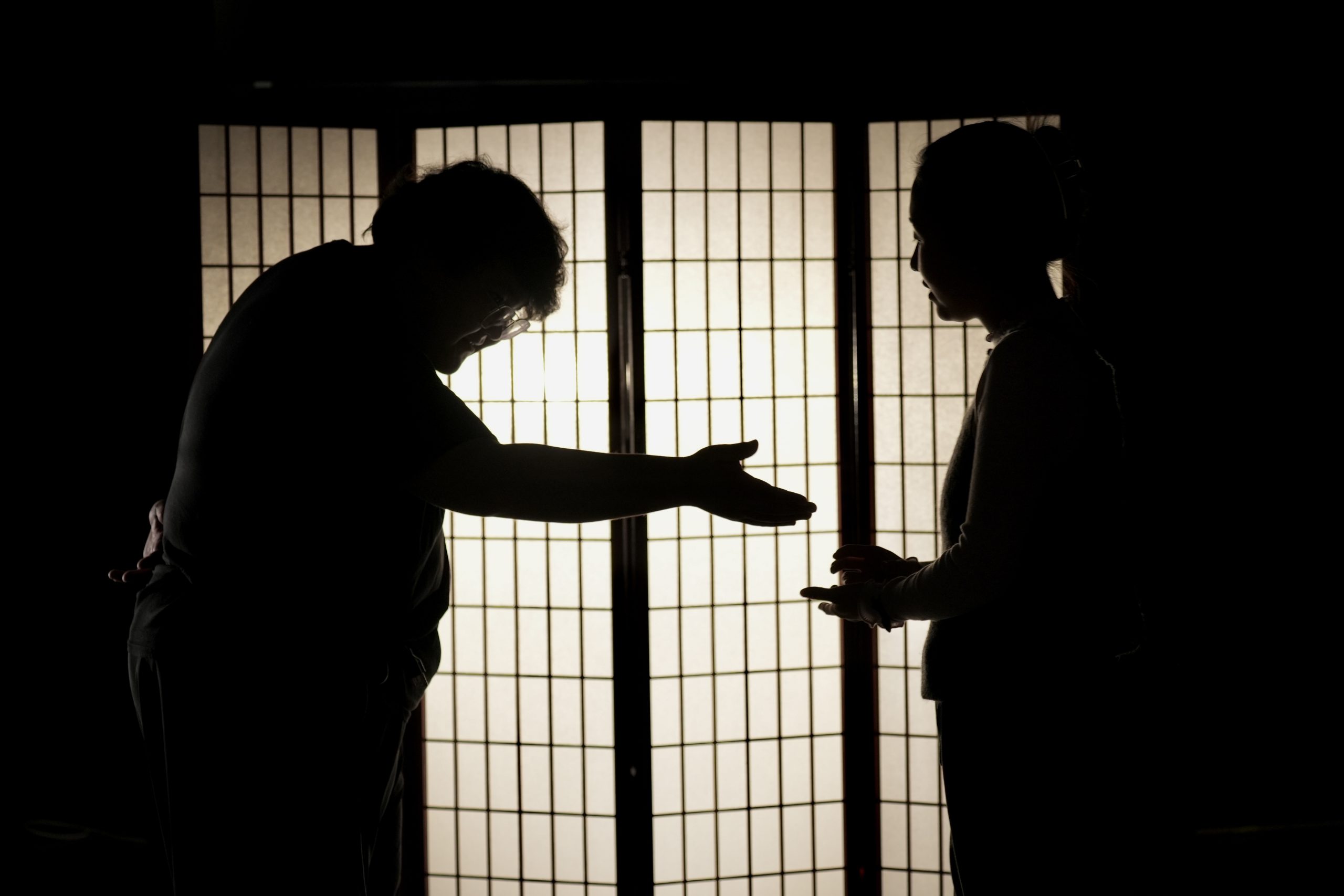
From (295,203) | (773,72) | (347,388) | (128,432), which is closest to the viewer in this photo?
(347,388)

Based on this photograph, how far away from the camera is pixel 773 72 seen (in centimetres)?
259

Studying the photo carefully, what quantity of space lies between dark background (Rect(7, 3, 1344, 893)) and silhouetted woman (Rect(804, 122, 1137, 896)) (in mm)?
1415

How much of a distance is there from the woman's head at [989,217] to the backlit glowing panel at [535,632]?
1470mm

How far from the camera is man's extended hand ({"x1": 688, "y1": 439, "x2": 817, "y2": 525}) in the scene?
1.37 meters

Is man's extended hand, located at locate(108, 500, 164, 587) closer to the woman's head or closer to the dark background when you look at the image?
the woman's head

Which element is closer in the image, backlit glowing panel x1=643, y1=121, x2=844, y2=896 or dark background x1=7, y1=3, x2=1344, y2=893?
dark background x1=7, y1=3, x2=1344, y2=893

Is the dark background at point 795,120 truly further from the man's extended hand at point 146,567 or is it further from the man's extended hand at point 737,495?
the man's extended hand at point 737,495

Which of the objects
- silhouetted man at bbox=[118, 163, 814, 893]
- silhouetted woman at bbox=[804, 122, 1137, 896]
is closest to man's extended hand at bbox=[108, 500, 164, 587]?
silhouetted man at bbox=[118, 163, 814, 893]

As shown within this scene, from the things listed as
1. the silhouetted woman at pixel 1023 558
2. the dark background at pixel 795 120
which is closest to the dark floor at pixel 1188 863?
the dark background at pixel 795 120

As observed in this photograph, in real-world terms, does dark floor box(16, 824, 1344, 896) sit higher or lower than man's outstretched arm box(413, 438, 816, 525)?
lower

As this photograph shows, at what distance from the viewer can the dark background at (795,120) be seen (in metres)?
2.60

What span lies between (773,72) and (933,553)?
5.01 ft

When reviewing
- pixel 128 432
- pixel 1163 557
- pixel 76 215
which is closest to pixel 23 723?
pixel 128 432

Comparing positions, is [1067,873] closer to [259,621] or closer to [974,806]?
[974,806]
